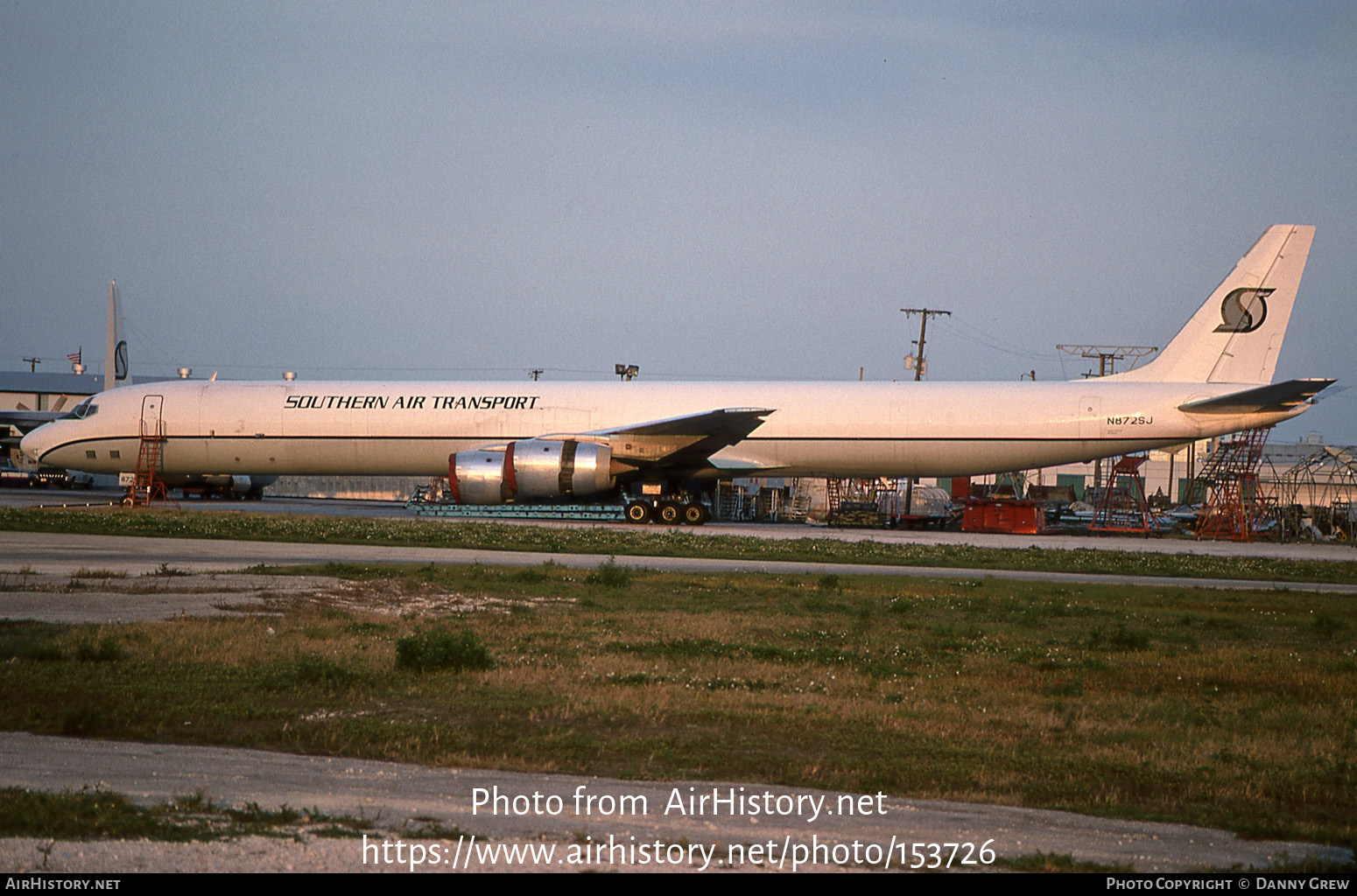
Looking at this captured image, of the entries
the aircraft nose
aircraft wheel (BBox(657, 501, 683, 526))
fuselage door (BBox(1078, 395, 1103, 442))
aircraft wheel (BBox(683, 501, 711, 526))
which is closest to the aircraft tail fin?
fuselage door (BBox(1078, 395, 1103, 442))

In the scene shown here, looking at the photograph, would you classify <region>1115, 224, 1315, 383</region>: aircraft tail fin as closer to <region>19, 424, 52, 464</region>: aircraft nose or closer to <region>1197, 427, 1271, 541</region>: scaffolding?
<region>1197, 427, 1271, 541</region>: scaffolding

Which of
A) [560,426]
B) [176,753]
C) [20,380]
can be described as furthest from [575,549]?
[20,380]

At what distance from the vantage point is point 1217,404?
88.0 feet

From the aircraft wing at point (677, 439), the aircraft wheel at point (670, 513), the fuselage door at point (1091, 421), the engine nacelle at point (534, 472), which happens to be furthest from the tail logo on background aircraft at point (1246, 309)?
the engine nacelle at point (534, 472)

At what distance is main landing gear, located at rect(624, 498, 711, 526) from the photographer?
29391 mm

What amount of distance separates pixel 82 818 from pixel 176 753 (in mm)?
1475

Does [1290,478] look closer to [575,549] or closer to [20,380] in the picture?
[575,549]

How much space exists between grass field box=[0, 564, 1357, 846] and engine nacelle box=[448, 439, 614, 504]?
42.9ft

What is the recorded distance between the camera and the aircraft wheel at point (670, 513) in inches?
1166

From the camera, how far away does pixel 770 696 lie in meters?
8.22

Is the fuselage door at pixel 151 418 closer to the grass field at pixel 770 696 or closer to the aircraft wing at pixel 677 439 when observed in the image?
the aircraft wing at pixel 677 439

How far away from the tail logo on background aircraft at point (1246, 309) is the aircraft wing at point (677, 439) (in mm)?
12119

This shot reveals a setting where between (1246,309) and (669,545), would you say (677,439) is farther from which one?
(1246,309)
